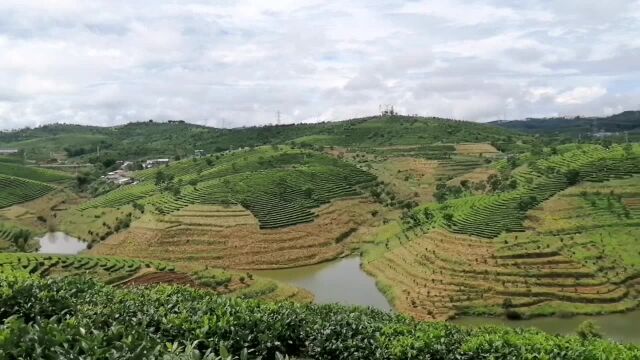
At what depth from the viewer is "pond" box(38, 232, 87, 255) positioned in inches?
2719

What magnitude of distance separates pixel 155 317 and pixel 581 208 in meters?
49.7

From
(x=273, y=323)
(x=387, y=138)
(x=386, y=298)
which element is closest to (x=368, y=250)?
(x=386, y=298)

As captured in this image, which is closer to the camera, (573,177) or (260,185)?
(573,177)

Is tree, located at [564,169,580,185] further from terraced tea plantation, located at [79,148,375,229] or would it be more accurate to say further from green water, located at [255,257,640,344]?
terraced tea plantation, located at [79,148,375,229]

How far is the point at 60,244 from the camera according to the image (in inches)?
2908

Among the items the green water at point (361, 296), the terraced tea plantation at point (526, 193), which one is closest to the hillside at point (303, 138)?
the terraced tea plantation at point (526, 193)

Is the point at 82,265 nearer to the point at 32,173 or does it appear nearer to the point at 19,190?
the point at 19,190

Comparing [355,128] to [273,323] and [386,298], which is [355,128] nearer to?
[386,298]

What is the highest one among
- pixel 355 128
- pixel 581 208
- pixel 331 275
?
pixel 355 128

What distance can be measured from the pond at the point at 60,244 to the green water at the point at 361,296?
2770cm

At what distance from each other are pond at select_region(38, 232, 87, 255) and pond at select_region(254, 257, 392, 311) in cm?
2752

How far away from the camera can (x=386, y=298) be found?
46.3m

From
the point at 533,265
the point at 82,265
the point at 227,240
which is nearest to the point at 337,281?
the point at 227,240

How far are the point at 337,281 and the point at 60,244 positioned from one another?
134 feet
